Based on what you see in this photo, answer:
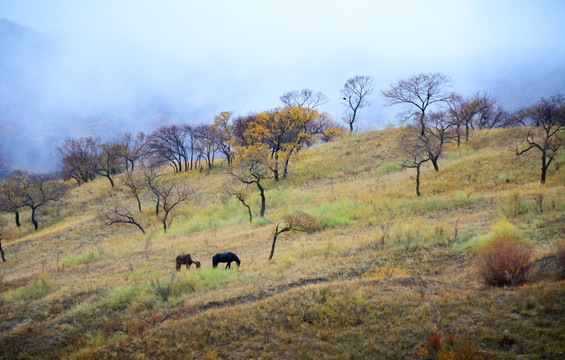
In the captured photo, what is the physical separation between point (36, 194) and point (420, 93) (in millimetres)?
63315

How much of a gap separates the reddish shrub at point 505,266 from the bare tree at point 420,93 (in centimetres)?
3501

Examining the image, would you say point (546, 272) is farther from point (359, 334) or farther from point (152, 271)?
point (152, 271)

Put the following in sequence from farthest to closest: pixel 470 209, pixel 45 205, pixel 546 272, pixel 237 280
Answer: pixel 45 205
pixel 470 209
pixel 237 280
pixel 546 272

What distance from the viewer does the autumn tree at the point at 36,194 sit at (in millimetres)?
47781

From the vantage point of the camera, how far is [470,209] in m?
21.8

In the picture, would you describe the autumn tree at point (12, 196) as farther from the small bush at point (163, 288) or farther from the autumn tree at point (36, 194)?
the small bush at point (163, 288)

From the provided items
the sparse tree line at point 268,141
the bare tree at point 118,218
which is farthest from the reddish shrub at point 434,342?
the bare tree at point 118,218

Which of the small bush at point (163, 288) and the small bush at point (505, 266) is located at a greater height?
the small bush at point (505, 266)

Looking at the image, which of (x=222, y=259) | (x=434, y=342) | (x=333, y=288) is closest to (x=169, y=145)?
(x=222, y=259)

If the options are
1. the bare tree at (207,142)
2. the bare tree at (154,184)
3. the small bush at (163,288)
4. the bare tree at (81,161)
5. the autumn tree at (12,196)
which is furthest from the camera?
the bare tree at (81,161)

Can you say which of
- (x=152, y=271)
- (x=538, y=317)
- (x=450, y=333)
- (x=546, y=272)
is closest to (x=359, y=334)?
(x=450, y=333)

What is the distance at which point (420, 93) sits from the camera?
44.7 metres

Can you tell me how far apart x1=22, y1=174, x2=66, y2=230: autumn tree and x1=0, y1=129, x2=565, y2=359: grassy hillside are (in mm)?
19520

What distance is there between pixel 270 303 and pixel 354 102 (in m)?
56.2
